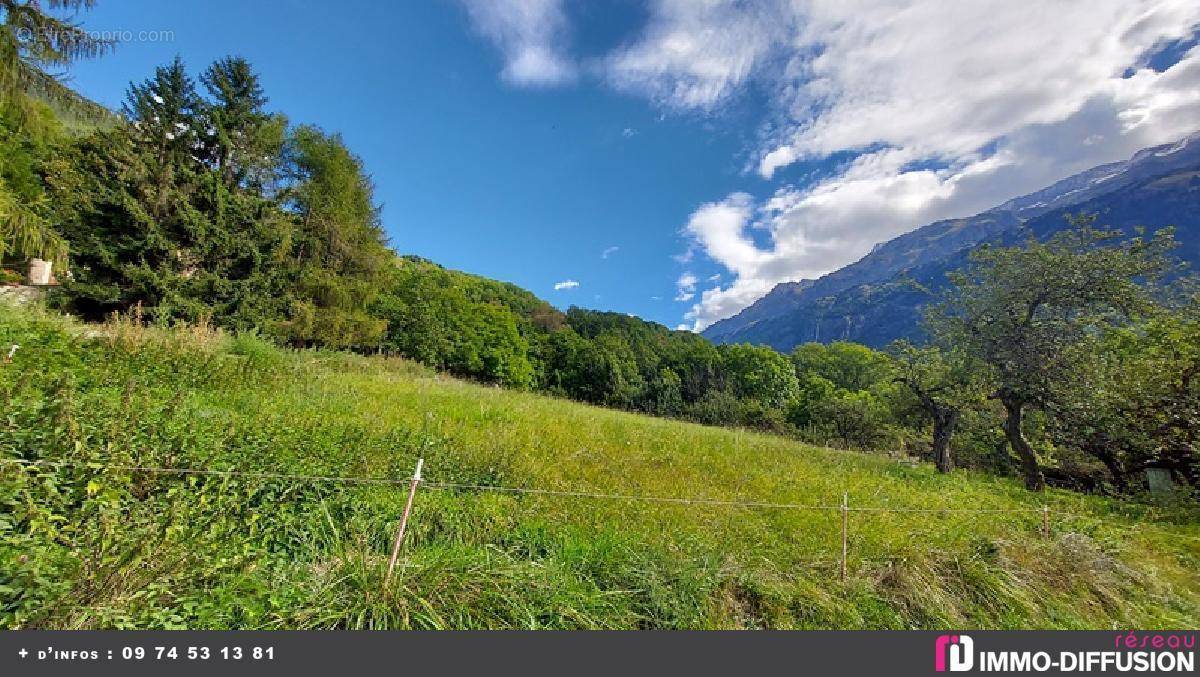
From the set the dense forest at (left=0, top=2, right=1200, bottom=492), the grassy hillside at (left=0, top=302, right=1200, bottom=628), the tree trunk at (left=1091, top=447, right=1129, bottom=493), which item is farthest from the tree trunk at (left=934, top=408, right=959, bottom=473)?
the grassy hillside at (left=0, top=302, right=1200, bottom=628)

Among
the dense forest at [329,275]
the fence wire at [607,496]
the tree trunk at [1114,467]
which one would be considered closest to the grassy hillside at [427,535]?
the fence wire at [607,496]

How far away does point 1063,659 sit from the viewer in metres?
3.37

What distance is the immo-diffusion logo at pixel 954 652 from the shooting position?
3314mm

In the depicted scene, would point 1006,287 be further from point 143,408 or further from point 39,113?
point 39,113

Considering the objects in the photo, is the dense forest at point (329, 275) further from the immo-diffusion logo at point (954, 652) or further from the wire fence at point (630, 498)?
the immo-diffusion logo at point (954, 652)

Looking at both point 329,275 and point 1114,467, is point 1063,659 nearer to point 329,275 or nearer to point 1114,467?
point 1114,467

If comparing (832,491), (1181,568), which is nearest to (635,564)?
(832,491)

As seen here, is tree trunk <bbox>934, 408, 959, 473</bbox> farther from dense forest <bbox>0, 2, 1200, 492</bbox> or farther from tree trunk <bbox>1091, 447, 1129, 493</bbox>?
tree trunk <bbox>1091, 447, 1129, 493</bbox>

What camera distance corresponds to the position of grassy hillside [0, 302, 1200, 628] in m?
2.94

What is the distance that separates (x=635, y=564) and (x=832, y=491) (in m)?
5.51

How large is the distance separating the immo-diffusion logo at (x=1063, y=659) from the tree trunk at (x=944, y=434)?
35.2 ft

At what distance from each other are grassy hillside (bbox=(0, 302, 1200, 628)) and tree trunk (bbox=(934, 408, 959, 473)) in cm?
470

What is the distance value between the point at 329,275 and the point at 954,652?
23333 mm

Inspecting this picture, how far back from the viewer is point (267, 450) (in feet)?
15.6
